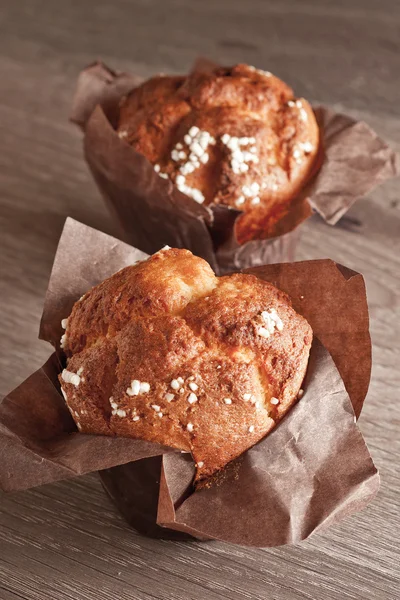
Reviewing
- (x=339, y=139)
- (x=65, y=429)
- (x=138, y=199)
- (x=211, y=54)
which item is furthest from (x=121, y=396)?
(x=211, y=54)

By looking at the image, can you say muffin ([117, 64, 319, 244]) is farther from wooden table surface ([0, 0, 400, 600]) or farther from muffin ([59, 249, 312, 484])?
muffin ([59, 249, 312, 484])

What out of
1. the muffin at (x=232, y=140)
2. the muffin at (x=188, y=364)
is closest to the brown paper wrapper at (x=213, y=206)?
the muffin at (x=232, y=140)

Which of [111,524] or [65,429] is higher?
[65,429]

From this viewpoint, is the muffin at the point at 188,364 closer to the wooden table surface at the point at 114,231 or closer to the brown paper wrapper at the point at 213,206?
the wooden table surface at the point at 114,231

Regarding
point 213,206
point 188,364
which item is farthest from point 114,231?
point 188,364

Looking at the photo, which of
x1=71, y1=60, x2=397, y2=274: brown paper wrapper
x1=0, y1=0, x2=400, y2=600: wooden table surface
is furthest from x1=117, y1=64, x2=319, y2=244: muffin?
x1=0, y1=0, x2=400, y2=600: wooden table surface

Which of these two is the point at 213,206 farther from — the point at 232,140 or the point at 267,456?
the point at 267,456

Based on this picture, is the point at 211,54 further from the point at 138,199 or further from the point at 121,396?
the point at 121,396
